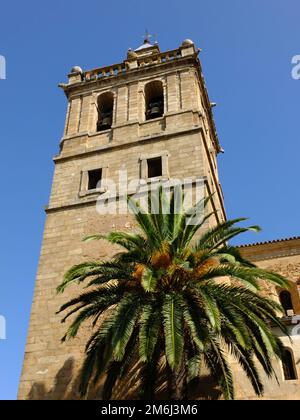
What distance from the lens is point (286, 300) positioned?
16.6m

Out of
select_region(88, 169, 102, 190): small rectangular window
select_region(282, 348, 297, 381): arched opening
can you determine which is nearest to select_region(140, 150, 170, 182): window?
select_region(88, 169, 102, 190): small rectangular window

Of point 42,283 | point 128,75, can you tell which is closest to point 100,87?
point 128,75

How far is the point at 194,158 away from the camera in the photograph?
16891 mm

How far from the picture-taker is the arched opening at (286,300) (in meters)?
16.5

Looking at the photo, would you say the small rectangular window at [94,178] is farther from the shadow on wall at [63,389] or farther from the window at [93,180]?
the shadow on wall at [63,389]

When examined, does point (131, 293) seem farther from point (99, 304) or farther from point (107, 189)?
point (107, 189)

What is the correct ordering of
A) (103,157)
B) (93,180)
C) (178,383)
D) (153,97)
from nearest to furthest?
1. (178,383)
2. (93,180)
3. (103,157)
4. (153,97)

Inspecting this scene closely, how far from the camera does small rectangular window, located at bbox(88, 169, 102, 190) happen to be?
59.3ft

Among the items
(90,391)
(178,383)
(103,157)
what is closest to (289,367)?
(178,383)

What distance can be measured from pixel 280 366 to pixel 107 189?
26.4 feet

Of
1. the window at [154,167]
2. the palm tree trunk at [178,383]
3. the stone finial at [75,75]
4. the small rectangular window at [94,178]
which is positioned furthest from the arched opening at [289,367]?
the stone finial at [75,75]

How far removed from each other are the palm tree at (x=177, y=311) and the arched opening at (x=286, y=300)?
512 centimetres

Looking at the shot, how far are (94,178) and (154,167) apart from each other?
92.5 inches

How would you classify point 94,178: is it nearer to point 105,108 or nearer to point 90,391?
point 105,108
